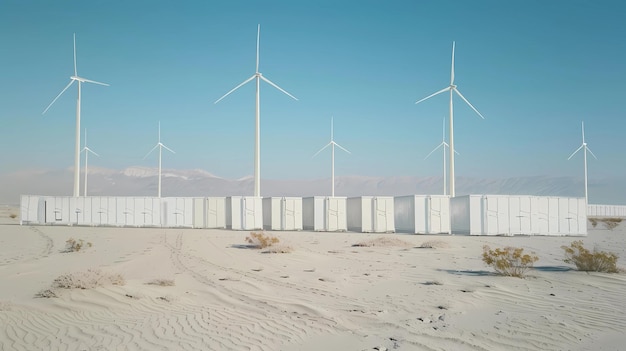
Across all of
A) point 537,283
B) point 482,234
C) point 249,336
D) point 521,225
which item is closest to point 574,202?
point 521,225

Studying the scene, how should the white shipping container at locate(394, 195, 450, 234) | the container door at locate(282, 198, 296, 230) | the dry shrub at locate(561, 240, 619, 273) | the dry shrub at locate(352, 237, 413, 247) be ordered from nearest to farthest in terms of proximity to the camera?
the dry shrub at locate(561, 240, 619, 273), the dry shrub at locate(352, 237, 413, 247), the white shipping container at locate(394, 195, 450, 234), the container door at locate(282, 198, 296, 230)

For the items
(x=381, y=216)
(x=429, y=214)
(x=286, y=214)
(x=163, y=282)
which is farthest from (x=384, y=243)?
(x=286, y=214)

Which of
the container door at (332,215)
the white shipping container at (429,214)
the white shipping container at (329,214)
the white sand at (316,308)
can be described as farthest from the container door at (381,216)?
the white sand at (316,308)

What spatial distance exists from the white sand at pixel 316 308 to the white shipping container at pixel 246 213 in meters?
20.0

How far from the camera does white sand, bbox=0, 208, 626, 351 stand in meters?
Result: 7.01

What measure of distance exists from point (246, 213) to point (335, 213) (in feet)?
21.8

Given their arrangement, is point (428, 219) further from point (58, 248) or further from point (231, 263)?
point (58, 248)

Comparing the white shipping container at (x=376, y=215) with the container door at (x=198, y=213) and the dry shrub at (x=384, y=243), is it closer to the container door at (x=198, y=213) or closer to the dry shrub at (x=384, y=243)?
the dry shrub at (x=384, y=243)

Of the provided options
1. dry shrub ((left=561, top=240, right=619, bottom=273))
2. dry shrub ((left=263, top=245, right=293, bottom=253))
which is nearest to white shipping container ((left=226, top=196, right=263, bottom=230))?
dry shrub ((left=263, top=245, right=293, bottom=253))

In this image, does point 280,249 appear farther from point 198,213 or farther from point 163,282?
point 198,213

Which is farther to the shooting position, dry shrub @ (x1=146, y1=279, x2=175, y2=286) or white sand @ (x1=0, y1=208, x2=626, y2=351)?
dry shrub @ (x1=146, y1=279, x2=175, y2=286)

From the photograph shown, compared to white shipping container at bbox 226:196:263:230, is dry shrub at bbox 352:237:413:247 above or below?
below

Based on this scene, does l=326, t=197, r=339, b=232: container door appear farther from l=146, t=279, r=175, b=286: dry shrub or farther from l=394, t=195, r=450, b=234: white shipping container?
l=146, t=279, r=175, b=286: dry shrub

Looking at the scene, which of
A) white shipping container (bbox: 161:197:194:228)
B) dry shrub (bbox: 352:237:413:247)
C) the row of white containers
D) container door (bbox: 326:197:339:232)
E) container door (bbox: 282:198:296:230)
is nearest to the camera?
dry shrub (bbox: 352:237:413:247)
